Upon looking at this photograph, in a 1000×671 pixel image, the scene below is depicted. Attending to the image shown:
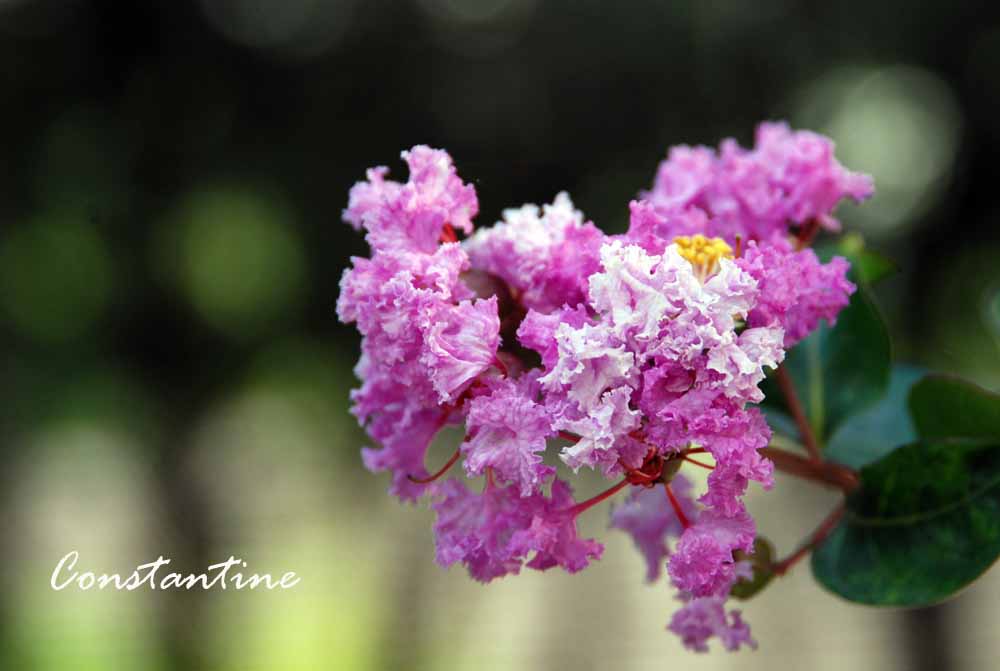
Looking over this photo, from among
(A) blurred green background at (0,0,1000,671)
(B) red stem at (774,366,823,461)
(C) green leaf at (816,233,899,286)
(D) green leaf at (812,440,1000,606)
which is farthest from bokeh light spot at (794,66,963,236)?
(D) green leaf at (812,440,1000,606)

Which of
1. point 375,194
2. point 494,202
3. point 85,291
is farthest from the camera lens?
point 85,291

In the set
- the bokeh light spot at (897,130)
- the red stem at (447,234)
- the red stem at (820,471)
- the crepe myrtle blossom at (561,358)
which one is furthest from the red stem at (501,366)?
the bokeh light spot at (897,130)

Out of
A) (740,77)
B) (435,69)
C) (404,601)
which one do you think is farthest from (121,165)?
(740,77)

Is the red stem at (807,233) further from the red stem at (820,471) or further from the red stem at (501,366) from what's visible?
the red stem at (501,366)

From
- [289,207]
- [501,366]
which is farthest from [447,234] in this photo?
[289,207]

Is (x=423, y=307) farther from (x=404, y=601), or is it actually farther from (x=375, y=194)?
(x=404, y=601)

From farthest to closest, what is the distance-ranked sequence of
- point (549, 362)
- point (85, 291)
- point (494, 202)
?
point (85, 291), point (494, 202), point (549, 362)

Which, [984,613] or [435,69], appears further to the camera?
[435,69]
